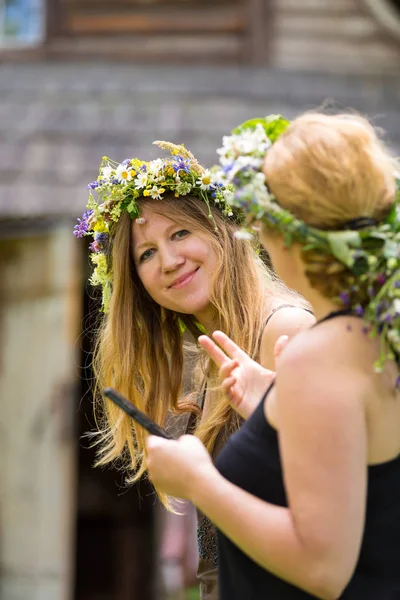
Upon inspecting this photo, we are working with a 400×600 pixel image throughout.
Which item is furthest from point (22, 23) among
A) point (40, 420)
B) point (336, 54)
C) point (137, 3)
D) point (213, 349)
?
point (213, 349)

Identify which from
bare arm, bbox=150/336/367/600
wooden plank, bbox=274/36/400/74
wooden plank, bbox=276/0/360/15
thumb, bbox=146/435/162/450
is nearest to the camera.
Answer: bare arm, bbox=150/336/367/600

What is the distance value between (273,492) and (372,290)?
1.37 feet

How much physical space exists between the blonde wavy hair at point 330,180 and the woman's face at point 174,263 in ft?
3.63

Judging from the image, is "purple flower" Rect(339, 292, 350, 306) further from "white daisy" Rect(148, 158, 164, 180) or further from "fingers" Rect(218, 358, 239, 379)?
"white daisy" Rect(148, 158, 164, 180)

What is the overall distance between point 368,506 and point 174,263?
125 cm

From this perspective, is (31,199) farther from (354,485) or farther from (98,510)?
(354,485)

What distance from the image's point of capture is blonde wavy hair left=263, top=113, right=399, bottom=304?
182 centimetres

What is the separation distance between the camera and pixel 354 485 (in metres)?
1.73

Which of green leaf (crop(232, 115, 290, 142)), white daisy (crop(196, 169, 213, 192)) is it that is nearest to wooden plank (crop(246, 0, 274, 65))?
white daisy (crop(196, 169, 213, 192))

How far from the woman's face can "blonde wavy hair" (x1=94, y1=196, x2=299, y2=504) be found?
0.09 ft

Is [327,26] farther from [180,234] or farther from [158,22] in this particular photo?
[180,234]

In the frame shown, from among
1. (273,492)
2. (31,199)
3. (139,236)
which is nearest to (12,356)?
(31,199)

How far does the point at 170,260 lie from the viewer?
Answer: 9.75ft

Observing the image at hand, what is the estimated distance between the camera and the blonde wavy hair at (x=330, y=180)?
182 centimetres
